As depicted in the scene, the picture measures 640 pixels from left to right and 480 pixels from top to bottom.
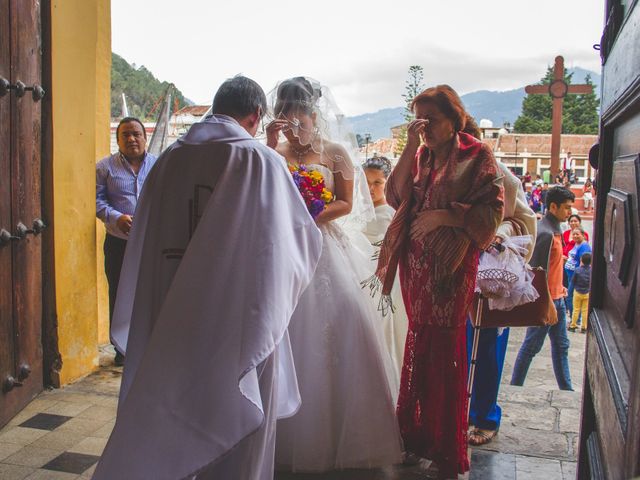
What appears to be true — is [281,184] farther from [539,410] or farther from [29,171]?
[539,410]

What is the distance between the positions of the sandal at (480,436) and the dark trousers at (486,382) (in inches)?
1.0

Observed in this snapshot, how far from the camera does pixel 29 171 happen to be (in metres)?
3.81

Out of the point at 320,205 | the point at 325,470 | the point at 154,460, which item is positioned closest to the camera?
the point at 154,460

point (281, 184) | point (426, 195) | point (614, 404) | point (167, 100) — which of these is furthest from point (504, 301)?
point (167, 100)

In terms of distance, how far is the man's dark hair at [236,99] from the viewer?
2.43 meters

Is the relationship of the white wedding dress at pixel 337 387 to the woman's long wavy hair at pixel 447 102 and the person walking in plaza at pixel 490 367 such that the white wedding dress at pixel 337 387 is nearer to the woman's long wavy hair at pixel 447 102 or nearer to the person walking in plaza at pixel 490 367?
the person walking in plaza at pixel 490 367

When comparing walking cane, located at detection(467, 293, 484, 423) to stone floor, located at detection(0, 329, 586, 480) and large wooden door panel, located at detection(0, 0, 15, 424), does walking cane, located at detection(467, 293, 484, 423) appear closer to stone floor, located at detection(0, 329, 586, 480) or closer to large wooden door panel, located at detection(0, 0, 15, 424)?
stone floor, located at detection(0, 329, 586, 480)

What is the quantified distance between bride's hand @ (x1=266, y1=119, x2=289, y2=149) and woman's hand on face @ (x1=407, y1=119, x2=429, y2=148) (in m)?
0.71

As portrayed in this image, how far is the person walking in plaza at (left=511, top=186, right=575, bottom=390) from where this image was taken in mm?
5176

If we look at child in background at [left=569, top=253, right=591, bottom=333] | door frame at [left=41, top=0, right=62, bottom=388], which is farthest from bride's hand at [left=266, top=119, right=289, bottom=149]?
child in background at [left=569, top=253, right=591, bottom=333]

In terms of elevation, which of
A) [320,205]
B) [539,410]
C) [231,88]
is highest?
[231,88]

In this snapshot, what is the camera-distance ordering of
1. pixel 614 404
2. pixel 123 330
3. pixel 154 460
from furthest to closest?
pixel 123 330
pixel 154 460
pixel 614 404

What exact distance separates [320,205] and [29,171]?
183 centimetres

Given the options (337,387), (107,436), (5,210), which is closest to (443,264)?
(337,387)
